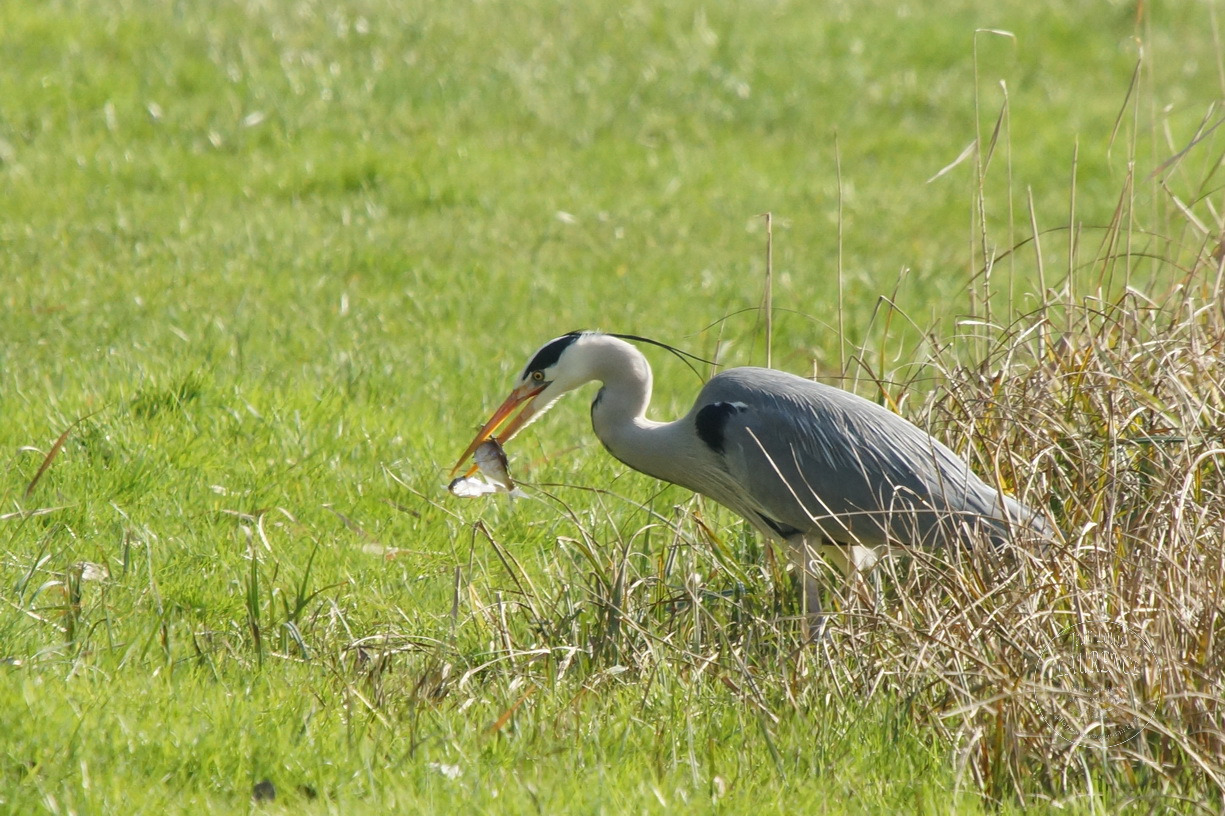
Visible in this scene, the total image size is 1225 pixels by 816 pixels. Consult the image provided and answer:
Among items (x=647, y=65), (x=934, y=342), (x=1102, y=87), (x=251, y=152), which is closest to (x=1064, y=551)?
(x=934, y=342)

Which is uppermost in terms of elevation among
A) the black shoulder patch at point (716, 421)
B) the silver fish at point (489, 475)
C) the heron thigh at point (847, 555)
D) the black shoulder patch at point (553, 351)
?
the black shoulder patch at point (553, 351)

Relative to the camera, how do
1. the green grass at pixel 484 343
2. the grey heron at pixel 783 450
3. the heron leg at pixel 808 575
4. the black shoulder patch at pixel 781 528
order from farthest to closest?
the black shoulder patch at pixel 781 528
the grey heron at pixel 783 450
the heron leg at pixel 808 575
the green grass at pixel 484 343

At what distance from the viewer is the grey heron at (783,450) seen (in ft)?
14.3

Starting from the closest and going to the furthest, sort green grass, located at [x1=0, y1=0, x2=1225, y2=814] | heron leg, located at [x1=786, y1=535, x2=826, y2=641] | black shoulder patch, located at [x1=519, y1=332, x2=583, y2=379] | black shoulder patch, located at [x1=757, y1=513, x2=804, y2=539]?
1. green grass, located at [x1=0, y1=0, x2=1225, y2=814]
2. heron leg, located at [x1=786, y1=535, x2=826, y2=641]
3. black shoulder patch, located at [x1=757, y1=513, x2=804, y2=539]
4. black shoulder patch, located at [x1=519, y1=332, x2=583, y2=379]

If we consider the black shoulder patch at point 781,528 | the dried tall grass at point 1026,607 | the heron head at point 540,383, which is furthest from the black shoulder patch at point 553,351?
the black shoulder patch at point 781,528

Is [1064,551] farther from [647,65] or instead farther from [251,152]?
[647,65]

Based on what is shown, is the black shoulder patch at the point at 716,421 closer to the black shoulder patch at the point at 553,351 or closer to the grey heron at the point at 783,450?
the grey heron at the point at 783,450

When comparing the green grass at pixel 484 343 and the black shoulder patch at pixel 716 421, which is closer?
the green grass at pixel 484 343

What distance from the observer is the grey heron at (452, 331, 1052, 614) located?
4371mm

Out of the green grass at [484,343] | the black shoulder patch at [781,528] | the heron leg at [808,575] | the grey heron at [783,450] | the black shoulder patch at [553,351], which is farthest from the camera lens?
the black shoulder patch at [553,351]

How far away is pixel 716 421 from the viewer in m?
4.57

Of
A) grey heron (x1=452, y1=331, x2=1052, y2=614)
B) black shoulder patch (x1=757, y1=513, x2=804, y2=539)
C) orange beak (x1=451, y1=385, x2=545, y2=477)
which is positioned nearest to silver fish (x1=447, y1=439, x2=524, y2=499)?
grey heron (x1=452, y1=331, x2=1052, y2=614)

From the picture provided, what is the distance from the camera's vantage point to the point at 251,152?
9344 mm

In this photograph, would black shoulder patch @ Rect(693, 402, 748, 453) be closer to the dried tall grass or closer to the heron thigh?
the dried tall grass
